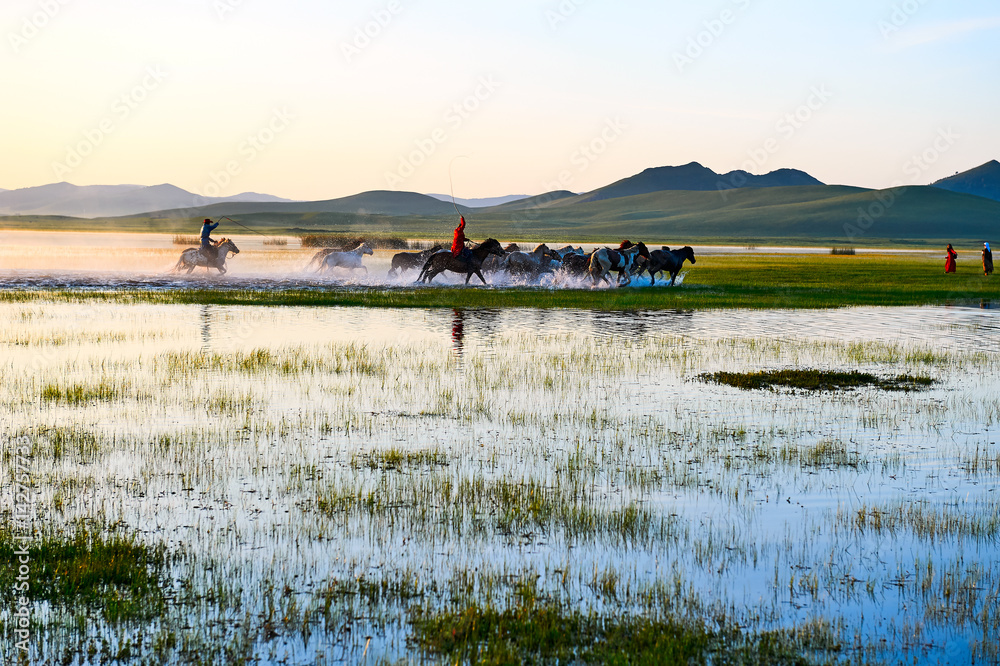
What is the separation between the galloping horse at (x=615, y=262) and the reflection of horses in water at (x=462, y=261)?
3914 mm

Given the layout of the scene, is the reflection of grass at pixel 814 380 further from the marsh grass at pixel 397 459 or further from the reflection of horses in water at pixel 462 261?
the reflection of horses in water at pixel 462 261

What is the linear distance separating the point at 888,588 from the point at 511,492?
328 cm

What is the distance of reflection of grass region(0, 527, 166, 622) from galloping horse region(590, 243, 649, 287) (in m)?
31.2

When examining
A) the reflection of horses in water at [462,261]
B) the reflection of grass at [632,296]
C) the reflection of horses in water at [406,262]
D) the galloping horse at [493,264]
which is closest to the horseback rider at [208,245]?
the reflection of grass at [632,296]

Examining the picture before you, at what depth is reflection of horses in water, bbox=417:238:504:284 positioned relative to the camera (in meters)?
34.7

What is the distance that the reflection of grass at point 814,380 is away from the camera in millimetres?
14430

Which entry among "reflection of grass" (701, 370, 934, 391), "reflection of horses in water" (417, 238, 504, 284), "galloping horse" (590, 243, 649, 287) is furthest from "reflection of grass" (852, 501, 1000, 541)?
"galloping horse" (590, 243, 649, 287)

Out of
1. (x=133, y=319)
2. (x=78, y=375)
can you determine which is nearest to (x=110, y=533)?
(x=78, y=375)

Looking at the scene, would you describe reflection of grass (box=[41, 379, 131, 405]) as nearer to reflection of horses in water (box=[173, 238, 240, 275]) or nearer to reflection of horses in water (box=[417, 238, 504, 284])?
reflection of horses in water (box=[417, 238, 504, 284])

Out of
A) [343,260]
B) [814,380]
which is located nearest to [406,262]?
[343,260]

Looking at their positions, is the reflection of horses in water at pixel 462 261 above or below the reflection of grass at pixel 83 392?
above

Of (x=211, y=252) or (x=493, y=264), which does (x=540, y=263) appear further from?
(x=211, y=252)

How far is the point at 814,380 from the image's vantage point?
14.9 metres

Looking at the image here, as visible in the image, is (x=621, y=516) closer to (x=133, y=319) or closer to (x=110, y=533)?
(x=110, y=533)
